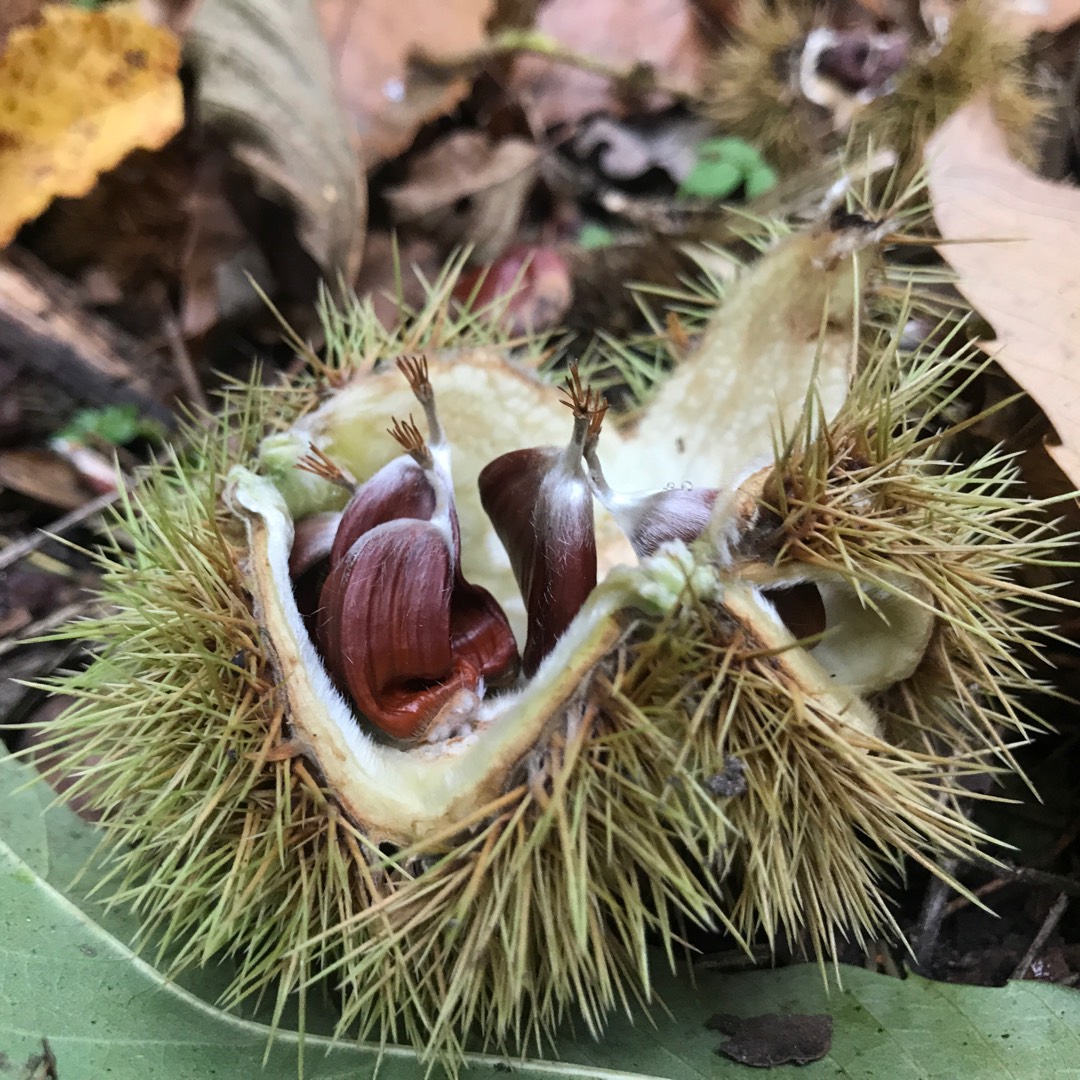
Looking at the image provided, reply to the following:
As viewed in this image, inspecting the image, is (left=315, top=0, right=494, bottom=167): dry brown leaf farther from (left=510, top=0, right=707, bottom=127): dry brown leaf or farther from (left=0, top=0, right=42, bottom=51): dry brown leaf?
(left=0, top=0, right=42, bottom=51): dry brown leaf

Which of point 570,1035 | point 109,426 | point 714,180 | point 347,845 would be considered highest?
point 109,426

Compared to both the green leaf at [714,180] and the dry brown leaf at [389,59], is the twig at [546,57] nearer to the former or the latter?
the dry brown leaf at [389,59]

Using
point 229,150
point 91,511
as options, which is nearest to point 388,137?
point 229,150

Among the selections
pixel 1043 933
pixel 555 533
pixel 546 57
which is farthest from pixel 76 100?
pixel 1043 933

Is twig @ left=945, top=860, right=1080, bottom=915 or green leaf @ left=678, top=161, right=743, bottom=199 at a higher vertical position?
green leaf @ left=678, top=161, right=743, bottom=199

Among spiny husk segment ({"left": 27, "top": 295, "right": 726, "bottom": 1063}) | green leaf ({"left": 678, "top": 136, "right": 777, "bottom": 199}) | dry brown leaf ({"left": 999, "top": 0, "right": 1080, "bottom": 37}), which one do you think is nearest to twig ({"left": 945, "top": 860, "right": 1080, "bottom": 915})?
spiny husk segment ({"left": 27, "top": 295, "right": 726, "bottom": 1063})

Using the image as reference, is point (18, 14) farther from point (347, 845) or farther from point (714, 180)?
point (347, 845)

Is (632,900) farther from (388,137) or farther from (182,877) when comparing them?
(388,137)

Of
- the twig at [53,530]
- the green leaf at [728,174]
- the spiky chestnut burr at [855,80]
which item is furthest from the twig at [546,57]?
the twig at [53,530]
